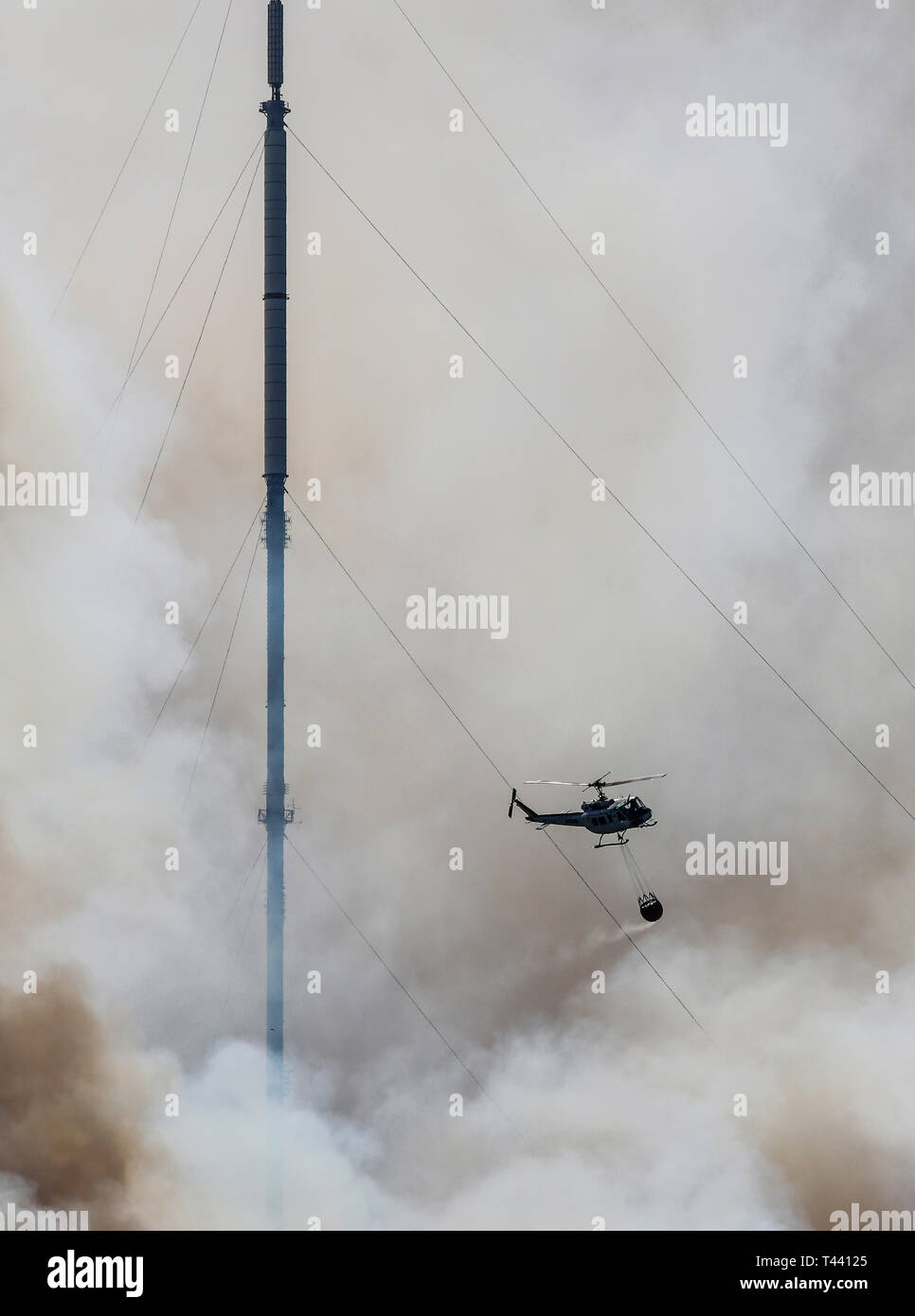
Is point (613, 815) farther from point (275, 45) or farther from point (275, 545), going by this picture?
point (275, 45)

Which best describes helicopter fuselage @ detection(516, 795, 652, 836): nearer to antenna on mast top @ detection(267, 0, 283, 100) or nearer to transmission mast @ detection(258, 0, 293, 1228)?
transmission mast @ detection(258, 0, 293, 1228)

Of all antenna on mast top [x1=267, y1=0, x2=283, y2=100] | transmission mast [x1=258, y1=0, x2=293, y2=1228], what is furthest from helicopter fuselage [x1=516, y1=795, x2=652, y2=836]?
antenna on mast top [x1=267, y1=0, x2=283, y2=100]

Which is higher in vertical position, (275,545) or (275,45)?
A: (275,45)

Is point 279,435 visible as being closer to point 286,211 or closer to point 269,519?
point 269,519

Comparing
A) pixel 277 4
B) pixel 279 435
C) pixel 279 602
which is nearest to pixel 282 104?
pixel 277 4

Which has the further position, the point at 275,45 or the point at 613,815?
the point at 275,45

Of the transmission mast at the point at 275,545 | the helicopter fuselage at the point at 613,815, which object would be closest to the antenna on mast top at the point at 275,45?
the transmission mast at the point at 275,545

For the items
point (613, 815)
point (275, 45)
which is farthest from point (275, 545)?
point (275, 45)

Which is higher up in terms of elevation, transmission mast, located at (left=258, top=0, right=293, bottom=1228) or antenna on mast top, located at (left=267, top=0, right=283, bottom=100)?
antenna on mast top, located at (left=267, top=0, right=283, bottom=100)
